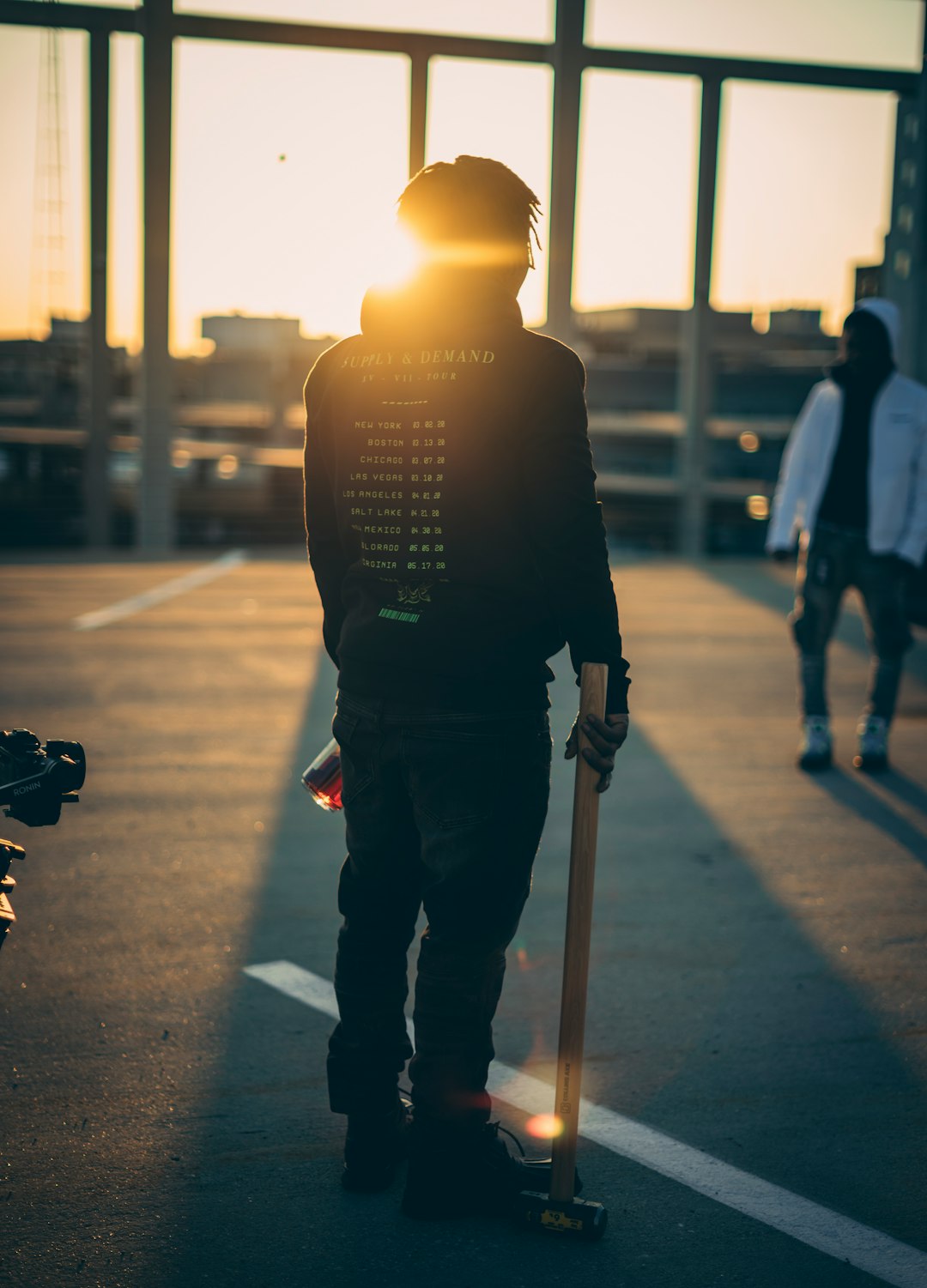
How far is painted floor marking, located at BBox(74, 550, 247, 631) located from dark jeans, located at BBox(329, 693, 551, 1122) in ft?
24.4

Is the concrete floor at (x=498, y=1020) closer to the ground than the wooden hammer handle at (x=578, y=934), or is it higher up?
closer to the ground

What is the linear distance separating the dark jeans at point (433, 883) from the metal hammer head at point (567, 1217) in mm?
210

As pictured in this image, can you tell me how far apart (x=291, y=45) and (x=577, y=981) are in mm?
15339

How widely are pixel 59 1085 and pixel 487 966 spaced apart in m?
1.19

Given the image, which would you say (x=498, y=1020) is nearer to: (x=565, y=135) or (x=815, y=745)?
(x=815, y=745)

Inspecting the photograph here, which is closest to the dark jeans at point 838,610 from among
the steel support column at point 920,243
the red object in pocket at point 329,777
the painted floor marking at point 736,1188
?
the painted floor marking at point 736,1188

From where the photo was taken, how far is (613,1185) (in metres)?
2.86

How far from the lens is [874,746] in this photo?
21.3 ft

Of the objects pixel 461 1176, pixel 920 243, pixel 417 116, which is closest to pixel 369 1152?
pixel 461 1176

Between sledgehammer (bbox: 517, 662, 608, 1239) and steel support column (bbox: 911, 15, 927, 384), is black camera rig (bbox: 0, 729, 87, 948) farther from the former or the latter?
steel support column (bbox: 911, 15, 927, 384)

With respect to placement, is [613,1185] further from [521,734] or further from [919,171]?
[919,171]

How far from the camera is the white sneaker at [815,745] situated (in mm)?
6492

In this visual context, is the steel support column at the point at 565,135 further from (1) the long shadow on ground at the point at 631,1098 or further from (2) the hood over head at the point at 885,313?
(1) the long shadow on ground at the point at 631,1098

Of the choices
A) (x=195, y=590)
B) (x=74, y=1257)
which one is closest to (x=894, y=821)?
(x=74, y=1257)
